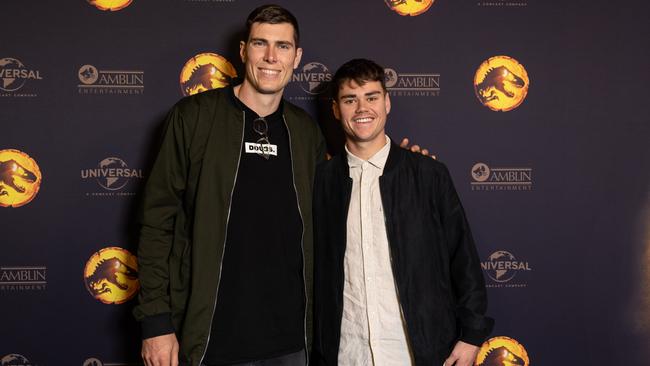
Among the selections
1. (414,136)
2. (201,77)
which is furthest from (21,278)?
(414,136)

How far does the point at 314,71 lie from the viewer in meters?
2.24

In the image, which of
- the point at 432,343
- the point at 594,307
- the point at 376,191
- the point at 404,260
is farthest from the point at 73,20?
the point at 594,307

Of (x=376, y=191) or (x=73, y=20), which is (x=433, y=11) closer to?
(x=376, y=191)

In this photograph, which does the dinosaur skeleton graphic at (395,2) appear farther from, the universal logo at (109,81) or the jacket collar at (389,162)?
the universal logo at (109,81)

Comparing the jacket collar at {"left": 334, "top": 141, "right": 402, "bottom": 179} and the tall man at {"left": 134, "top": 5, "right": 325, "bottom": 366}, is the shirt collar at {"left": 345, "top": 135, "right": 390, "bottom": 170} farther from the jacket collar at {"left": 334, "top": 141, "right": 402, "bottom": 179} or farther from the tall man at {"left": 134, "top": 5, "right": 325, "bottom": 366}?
the tall man at {"left": 134, "top": 5, "right": 325, "bottom": 366}

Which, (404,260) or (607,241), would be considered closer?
(404,260)

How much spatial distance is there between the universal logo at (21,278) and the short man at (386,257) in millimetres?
1309

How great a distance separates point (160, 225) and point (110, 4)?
1.17m

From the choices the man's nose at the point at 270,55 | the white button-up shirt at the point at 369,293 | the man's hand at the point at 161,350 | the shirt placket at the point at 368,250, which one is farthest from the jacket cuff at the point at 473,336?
the man's nose at the point at 270,55

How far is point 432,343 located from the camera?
158 centimetres

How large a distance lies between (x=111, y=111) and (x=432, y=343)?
1.66 meters

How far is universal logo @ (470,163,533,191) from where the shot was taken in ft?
7.59

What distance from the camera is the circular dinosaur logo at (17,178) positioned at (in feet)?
7.06

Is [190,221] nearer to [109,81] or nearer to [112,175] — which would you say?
[112,175]
